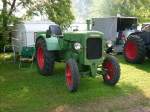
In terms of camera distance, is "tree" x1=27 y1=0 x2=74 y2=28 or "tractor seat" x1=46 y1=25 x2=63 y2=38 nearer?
"tractor seat" x1=46 y1=25 x2=63 y2=38

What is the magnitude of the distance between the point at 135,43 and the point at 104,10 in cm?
4965

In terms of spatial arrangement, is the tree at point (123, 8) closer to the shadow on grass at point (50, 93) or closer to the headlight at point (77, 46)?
the shadow on grass at point (50, 93)

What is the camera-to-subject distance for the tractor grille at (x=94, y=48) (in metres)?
8.18

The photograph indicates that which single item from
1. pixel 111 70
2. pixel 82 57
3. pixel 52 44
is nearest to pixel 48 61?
pixel 52 44

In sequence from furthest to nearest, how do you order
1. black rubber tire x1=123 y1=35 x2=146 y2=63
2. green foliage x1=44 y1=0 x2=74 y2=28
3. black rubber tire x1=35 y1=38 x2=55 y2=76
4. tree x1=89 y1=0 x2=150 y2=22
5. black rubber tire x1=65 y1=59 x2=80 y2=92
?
tree x1=89 y1=0 x2=150 y2=22 < green foliage x1=44 y1=0 x2=74 y2=28 < black rubber tire x1=123 y1=35 x2=146 y2=63 < black rubber tire x1=35 y1=38 x2=55 y2=76 < black rubber tire x1=65 y1=59 x2=80 y2=92

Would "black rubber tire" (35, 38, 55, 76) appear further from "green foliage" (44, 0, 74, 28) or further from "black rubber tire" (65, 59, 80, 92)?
"green foliage" (44, 0, 74, 28)

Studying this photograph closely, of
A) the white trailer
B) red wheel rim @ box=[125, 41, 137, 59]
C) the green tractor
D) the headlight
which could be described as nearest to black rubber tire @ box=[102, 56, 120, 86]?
the green tractor

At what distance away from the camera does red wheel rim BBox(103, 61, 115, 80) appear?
8391 millimetres

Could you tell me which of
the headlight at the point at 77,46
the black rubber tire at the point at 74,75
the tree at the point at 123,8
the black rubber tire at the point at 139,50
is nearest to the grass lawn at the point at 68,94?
the black rubber tire at the point at 74,75

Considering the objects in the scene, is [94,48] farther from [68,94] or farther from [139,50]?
[139,50]

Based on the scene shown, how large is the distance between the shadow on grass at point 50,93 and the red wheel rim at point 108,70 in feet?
0.78

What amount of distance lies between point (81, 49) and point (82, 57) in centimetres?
20

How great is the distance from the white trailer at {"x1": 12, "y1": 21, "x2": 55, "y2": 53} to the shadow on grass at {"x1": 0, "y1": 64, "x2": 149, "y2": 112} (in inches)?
173

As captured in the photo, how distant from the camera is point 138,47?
37.1ft
